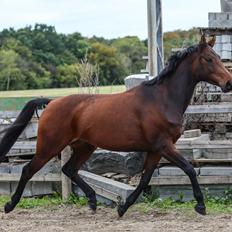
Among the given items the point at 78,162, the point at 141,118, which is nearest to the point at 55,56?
the point at 78,162

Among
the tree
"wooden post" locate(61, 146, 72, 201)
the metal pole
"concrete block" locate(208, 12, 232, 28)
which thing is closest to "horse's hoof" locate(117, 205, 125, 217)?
"wooden post" locate(61, 146, 72, 201)

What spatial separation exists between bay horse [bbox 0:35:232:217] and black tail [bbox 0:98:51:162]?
39 cm

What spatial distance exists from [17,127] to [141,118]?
→ 166cm

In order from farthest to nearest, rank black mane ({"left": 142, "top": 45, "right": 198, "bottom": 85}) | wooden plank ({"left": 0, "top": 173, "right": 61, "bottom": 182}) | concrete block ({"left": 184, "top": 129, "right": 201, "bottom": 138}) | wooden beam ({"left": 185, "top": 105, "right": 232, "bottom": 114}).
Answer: concrete block ({"left": 184, "top": 129, "right": 201, "bottom": 138}), wooden plank ({"left": 0, "top": 173, "right": 61, "bottom": 182}), wooden beam ({"left": 185, "top": 105, "right": 232, "bottom": 114}), black mane ({"left": 142, "top": 45, "right": 198, "bottom": 85})

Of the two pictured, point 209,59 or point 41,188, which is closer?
point 209,59

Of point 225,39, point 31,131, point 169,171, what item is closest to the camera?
point 169,171

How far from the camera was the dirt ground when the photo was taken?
20.7 ft

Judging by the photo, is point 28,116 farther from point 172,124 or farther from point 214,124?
point 214,124

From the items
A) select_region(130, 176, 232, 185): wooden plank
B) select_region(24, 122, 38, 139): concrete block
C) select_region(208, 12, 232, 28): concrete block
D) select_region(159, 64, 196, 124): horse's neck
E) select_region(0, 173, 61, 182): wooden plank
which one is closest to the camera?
select_region(159, 64, 196, 124): horse's neck

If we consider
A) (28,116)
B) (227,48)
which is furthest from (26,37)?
(28,116)

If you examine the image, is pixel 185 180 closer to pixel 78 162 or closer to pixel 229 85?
pixel 78 162

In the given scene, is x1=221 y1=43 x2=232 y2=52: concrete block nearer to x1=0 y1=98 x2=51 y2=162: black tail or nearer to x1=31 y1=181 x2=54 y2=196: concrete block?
x1=31 y1=181 x2=54 y2=196: concrete block

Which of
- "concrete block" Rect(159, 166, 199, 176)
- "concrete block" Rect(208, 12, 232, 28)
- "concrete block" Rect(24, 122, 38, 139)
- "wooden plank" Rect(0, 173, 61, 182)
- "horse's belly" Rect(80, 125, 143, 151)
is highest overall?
"concrete block" Rect(208, 12, 232, 28)

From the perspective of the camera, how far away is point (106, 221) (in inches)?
267
